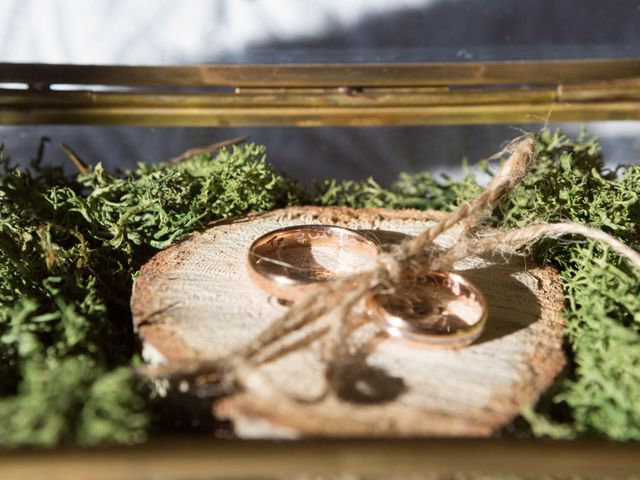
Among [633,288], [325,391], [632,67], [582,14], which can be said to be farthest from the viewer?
[582,14]

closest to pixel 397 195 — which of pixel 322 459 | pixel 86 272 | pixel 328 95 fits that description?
pixel 328 95

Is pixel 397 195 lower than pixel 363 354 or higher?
higher

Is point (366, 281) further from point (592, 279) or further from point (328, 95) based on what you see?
point (328, 95)

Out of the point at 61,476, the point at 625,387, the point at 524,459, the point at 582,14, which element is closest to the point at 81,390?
the point at 61,476

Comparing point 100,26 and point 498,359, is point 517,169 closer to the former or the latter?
point 498,359

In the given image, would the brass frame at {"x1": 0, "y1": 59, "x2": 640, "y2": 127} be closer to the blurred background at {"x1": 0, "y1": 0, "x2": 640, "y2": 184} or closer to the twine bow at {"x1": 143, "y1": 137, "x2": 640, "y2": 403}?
the blurred background at {"x1": 0, "y1": 0, "x2": 640, "y2": 184}

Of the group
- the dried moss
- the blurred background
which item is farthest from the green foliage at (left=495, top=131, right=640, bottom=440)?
the blurred background

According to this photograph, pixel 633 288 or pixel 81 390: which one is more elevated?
pixel 633 288
